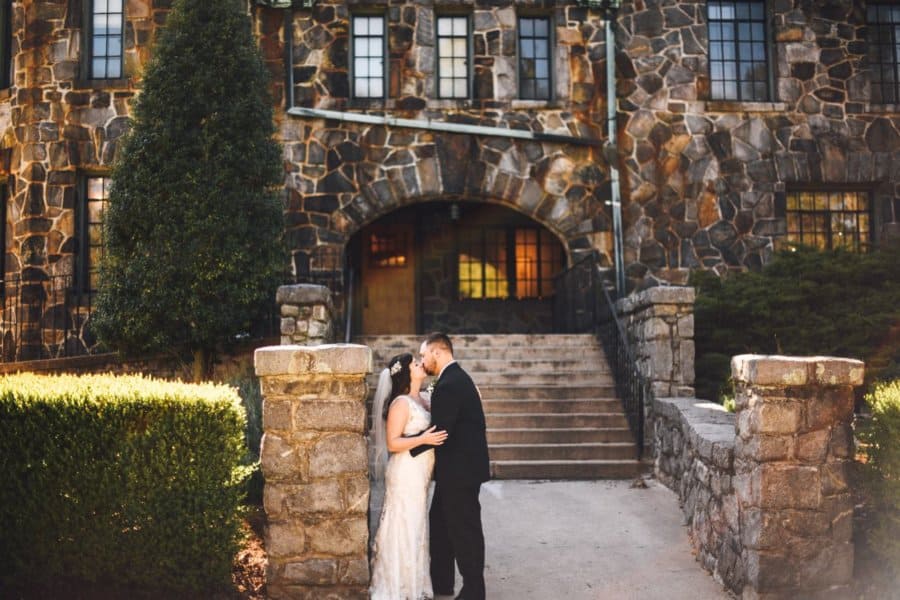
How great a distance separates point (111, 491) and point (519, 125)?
412 inches

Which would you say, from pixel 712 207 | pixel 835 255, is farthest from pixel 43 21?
pixel 835 255

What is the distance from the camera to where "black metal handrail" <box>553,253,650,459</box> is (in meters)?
9.98

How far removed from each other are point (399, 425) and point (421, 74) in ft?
32.3

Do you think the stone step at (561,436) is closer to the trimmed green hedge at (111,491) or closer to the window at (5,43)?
the trimmed green hedge at (111,491)

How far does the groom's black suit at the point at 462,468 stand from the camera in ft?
17.8

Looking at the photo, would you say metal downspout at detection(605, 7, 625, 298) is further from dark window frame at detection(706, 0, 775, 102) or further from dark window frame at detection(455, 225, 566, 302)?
dark window frame at detection(455, 225, 566, 302)

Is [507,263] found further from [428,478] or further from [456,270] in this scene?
[428,478]

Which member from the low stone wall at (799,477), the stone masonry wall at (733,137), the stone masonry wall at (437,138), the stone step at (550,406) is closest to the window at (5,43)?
the stone masonry wall at (437,138)

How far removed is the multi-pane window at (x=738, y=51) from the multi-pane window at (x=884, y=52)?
Answer: 1.85m

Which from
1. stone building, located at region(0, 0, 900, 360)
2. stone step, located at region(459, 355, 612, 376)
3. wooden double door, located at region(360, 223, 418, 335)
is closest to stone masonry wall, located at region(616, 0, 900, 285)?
stone building, located at region(0, 0, 900, 360)

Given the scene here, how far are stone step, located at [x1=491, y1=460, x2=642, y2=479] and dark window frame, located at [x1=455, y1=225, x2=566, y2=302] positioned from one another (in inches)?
286

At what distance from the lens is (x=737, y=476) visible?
5.77m

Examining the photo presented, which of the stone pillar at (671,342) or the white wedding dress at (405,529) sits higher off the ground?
the stone pillar at (671,342)

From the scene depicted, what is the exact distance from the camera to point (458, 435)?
18.2 ft
